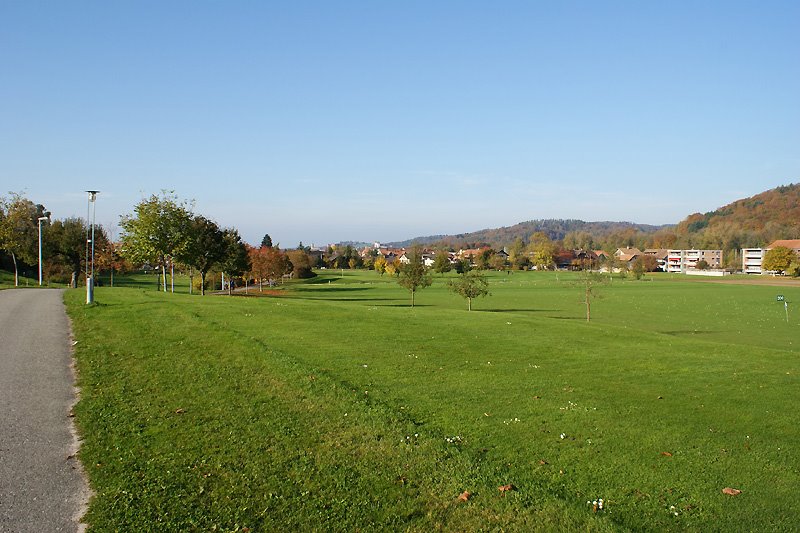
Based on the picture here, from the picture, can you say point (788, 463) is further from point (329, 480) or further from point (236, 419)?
point (236, 419)

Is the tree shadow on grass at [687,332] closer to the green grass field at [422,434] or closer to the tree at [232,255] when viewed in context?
the green grass field at [422,434]

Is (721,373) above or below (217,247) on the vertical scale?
below

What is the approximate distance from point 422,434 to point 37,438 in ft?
18.7

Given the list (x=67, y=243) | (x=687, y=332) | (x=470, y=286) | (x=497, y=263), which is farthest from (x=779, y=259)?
(x=67, y=243)

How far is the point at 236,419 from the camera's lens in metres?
9.56

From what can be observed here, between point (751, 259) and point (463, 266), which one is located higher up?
point (751, 259)

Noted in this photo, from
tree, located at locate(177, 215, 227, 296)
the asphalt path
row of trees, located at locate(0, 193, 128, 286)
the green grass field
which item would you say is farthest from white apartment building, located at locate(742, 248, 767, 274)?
the asphalt path

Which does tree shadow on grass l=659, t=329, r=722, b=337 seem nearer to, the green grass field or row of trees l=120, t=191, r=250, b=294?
the green grass field

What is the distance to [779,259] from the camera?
142m

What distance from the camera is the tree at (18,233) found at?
53719mm

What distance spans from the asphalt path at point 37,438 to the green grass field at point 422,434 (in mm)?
366

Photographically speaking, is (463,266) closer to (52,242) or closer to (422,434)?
(52,242)

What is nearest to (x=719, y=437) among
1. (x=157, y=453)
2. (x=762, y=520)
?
(x=762, y=520)

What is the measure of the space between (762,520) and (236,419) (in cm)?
733
